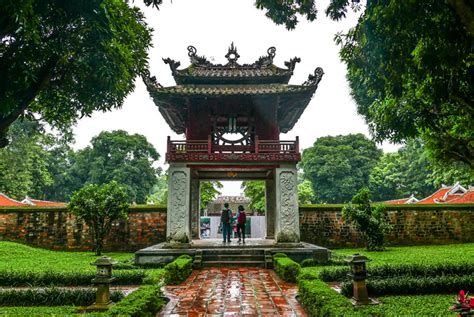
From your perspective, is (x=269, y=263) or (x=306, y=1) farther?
(x=269, y=263)

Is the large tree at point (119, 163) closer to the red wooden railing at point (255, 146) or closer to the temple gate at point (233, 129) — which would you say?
the temple gate at point (233, 129)

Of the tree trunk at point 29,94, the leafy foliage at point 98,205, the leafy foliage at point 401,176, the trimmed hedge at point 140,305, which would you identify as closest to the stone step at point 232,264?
the leafy foliage at point 98,205

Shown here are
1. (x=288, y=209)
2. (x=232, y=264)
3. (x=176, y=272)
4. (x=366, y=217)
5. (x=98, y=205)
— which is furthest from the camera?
(x=366, y=217)

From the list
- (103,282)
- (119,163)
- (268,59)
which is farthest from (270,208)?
(119,163)

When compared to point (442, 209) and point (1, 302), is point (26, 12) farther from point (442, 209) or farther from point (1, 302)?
point (442, 209)

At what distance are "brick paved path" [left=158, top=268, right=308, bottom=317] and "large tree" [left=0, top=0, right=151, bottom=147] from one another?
169 inches

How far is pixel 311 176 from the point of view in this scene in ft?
122

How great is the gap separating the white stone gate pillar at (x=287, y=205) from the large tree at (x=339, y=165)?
23.9m

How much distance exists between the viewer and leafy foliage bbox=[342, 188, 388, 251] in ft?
46.3

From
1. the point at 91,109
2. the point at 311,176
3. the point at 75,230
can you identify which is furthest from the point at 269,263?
the point at 311,176

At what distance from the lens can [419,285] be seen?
6848 mm

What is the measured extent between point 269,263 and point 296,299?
411cm

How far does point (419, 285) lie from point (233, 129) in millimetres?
9174

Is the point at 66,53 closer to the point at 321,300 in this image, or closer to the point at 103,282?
the point at 103,282
